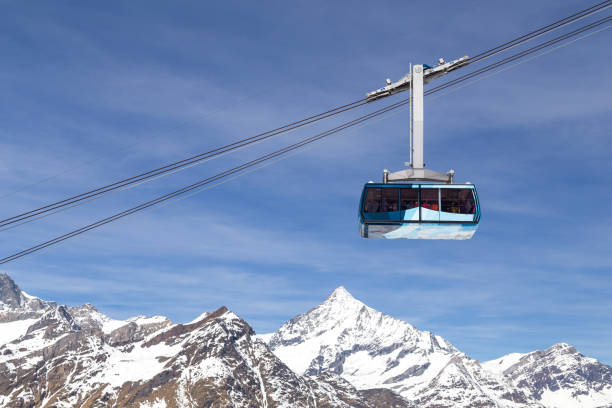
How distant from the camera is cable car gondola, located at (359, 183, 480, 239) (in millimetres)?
43500

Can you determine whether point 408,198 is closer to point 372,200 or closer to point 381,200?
point 381,200

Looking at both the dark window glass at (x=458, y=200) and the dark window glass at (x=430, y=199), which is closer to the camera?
the dark window glass at (x=458, y=200)

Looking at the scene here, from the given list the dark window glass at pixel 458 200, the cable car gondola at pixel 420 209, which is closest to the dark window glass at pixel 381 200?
the cable car gondola at pixel 420 209

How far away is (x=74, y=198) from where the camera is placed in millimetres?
43625

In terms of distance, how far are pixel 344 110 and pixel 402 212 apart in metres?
7.20

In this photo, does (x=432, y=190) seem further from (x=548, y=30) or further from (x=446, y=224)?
(x=548, y=30)

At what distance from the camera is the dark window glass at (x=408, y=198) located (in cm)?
4362

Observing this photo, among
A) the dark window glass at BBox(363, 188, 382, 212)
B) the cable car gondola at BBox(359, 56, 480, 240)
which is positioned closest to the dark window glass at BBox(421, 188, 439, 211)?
the cable car gondola at BBox(359, 56, 480, 240)

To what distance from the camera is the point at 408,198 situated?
144ft

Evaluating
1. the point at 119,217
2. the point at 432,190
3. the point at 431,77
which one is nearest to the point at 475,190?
the point at 432,190

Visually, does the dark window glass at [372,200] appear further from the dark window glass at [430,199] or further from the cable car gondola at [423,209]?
the dark window glass at [430,199]

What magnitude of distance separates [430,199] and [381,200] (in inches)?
118

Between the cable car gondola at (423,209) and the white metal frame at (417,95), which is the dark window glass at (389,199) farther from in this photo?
the white metal frame at (417,95)

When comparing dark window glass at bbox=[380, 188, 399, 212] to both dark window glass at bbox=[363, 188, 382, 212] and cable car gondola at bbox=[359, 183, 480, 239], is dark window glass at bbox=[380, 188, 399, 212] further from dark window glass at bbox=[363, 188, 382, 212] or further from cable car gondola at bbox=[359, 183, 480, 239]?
dark window glass at bbox=[363, 188, 382, 212]
